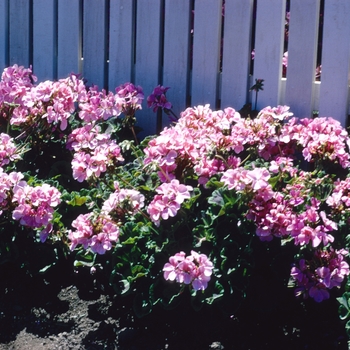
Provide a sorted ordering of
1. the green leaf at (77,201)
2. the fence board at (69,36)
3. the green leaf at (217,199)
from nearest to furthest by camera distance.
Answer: the green leaf at (217,199), the green leaf at (77,201), the fence board at (69,36)

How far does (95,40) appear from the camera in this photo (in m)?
4.48

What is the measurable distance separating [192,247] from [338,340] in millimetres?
675

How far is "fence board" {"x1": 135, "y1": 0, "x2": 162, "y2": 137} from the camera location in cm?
420

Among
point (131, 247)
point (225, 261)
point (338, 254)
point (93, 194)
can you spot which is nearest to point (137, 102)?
point (93, 194)

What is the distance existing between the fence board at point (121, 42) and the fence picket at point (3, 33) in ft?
3.44

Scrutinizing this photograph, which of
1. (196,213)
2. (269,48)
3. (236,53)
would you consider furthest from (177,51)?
(196,213)

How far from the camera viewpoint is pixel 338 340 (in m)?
2.63

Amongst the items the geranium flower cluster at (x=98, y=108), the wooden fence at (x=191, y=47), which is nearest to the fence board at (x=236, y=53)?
the wooden fence at (x=191, y=47)

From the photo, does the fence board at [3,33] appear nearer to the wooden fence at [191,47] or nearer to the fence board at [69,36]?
the wooden fence at [191,47]

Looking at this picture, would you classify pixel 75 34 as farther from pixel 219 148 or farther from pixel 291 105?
pixel 219 148

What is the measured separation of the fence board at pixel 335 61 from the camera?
3.57 m

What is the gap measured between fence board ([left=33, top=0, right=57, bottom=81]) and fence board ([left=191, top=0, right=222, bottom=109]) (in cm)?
115

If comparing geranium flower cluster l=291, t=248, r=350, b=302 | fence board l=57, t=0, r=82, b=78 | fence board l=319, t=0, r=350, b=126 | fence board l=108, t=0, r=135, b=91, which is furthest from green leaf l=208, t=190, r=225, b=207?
fence board l=57, t=0, r=82, b=78

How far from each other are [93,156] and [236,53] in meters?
1.35
